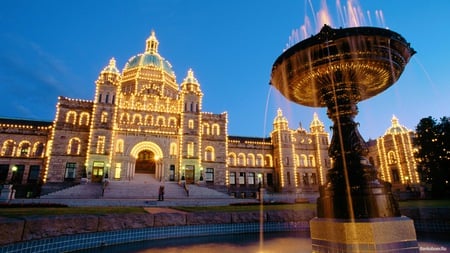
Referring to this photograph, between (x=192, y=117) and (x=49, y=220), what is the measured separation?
3120 cm

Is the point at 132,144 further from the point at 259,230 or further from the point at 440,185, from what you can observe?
the point at 440,185

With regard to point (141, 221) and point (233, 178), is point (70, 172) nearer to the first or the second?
point (233, 178)

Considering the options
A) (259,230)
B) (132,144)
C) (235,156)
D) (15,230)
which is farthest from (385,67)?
(235,156)

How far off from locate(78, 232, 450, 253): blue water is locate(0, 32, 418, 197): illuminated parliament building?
2528 cm

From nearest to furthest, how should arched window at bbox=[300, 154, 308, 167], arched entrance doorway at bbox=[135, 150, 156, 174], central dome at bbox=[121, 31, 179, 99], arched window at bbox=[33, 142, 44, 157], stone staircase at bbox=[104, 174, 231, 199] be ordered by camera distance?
stone staircase at bbox=[104, 174, 231, 199] → arched window at bbox=[33, 142, 44, 157] → arched entrance doorway at bbox=[135, 150, 156, 174] → central dome at bbox=[121, 31, 179, 99] → arched window at bbox=[300, 154, 308, 167]

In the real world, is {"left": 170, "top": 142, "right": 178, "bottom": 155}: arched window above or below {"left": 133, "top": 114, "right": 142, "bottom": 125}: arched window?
below

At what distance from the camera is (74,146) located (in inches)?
1259

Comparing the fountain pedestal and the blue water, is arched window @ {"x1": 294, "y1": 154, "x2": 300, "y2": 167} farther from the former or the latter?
the fountain pedestal

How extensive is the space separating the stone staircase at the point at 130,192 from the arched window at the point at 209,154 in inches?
327

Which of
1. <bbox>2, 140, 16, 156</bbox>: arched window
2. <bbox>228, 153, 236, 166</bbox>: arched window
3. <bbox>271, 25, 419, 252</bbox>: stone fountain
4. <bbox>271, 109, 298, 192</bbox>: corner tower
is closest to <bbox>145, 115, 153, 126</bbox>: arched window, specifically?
<bbox>228, 153, 236, 166</bbox>: arched window

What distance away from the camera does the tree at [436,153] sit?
24812 millimetres

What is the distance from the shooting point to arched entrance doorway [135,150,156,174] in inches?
1417

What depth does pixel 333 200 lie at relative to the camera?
5.01 metres

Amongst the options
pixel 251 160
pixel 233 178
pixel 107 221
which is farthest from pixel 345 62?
pixel 251 160
